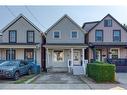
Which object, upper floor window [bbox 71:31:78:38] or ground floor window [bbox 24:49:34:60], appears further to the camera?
upper floor window [bbox 71:31:78:38]

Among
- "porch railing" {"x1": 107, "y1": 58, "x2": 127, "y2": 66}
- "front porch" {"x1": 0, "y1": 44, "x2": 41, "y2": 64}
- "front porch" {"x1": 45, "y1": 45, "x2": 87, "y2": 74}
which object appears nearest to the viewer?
"porch railing" {"x1": 107, "y1": 58, "x2": 127, "y2": 66}

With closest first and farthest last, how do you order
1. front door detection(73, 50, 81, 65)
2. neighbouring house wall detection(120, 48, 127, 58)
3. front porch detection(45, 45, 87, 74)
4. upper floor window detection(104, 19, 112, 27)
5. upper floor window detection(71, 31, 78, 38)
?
front porch detection(45, 45, 87, 74) → upper floor window detection(71, 31, 78, 38) → upper floor window detection(104, 19, 112, 27) → neighbouring house wall detection(120, 48, 127, 58) → front door detection(73, 50, 81, 65)

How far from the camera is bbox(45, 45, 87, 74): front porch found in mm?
34812

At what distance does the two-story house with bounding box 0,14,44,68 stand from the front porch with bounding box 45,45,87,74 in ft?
4.95

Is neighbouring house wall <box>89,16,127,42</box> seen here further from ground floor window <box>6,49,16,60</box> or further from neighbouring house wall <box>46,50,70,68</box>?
ground floor window <box>6,49,16,60</box>

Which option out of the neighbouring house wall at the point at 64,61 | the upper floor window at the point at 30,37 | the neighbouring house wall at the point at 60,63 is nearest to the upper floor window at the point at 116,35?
the neighbouring house wall at the point at 64,61

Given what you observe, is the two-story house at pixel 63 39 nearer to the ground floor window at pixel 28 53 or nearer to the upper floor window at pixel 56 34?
the upper floor window at pixel 56 34

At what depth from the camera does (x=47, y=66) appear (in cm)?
3481

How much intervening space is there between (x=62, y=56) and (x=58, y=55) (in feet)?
1.74

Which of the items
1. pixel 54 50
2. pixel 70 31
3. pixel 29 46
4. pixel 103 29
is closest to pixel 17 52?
pixel 29 46

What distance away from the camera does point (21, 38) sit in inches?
1382

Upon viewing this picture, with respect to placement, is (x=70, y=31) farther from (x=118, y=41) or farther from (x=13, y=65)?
(x=13, y=65)

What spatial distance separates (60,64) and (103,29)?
7.09 m

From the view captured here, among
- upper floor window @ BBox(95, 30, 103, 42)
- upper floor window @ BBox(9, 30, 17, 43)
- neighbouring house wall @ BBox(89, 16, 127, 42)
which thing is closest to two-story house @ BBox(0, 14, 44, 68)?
upper floor window @ BBox(9, 30, 17, 43)
